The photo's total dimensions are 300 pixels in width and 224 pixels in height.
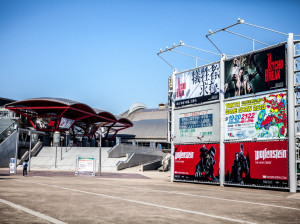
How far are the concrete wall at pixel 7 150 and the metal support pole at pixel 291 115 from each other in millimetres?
44283

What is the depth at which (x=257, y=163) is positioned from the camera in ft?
74.8

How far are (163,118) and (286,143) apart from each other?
88298 millimetres

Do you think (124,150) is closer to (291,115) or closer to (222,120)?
(222,120)

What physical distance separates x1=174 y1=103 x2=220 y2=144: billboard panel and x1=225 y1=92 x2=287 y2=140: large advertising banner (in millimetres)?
1223

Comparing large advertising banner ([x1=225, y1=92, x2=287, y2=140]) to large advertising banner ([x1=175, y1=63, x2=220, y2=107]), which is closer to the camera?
large advertising banner ([x1=225, y1=92, x2=287, y2=140])

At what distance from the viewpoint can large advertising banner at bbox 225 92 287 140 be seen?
21734mm

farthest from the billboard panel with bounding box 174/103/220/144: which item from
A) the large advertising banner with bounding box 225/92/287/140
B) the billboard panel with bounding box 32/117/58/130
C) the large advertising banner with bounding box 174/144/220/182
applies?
the billboard panel with bounding box 32/117/58/130

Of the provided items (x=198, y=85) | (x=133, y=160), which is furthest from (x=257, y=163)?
(x=133, y=160)

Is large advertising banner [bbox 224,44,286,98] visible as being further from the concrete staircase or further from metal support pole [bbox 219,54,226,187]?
the concrete staircase

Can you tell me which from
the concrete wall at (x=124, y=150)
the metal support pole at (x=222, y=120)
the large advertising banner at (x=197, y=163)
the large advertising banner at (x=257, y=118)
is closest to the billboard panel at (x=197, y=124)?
the metal support pole at (x=222, y=120)

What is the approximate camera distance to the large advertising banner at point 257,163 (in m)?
21.3

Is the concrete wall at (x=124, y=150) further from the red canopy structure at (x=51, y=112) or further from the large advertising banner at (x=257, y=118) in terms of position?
the large advertising banner at (x=257, y=118)

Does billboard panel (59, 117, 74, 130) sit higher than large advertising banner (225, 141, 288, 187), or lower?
higher

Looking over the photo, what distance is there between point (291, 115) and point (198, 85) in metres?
8.95
